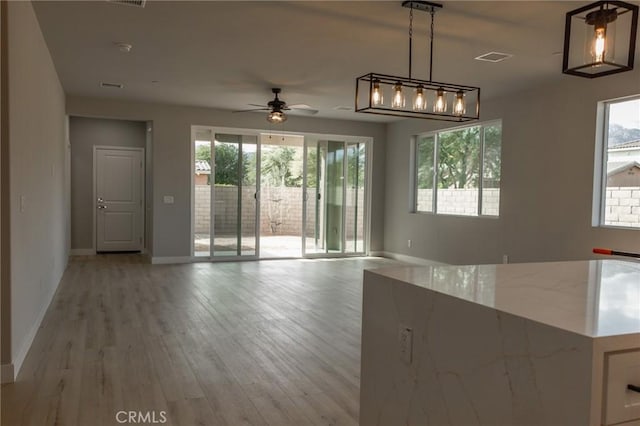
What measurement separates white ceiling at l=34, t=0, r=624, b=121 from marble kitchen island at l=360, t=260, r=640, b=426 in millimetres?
2453

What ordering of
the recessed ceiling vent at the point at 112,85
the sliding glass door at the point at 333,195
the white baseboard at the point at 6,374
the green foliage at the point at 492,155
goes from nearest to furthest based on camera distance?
the white baseboard at the point at 6,374 → the recessed ceiling vent at the point at 112,85 → the green foliage at the point at 492,155 → the sliding glass door at the point at 333,195

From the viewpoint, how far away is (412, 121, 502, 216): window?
693 centimetres

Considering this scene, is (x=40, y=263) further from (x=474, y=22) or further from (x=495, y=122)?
(x=495, y=122)

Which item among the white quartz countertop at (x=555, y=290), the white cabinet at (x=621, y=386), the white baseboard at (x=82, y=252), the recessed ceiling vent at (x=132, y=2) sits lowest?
the white baseboard at (x=82, y=252)

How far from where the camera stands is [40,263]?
4.38m

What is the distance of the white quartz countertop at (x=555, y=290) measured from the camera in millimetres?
1191

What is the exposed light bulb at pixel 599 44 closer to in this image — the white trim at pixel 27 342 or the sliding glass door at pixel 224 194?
the white trim at pixel 27 342

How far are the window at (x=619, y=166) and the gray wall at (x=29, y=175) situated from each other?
5.51 meters

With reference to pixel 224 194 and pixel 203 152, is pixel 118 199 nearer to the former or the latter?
pixel 203 152

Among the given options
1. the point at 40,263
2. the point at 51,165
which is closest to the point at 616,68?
the point at 40,263

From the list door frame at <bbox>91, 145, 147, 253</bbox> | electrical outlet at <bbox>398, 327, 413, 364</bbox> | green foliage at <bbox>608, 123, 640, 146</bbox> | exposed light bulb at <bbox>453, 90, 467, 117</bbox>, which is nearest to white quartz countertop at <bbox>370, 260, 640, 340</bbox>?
electrical outlet at <bbox>398, 327, 413, 364</bbox>

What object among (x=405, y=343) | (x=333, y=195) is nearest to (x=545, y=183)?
(x=333, y=195)

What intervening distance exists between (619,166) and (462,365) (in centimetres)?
481

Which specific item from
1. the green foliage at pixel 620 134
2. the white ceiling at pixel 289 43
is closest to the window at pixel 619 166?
the green foliage at pixel 620 134
